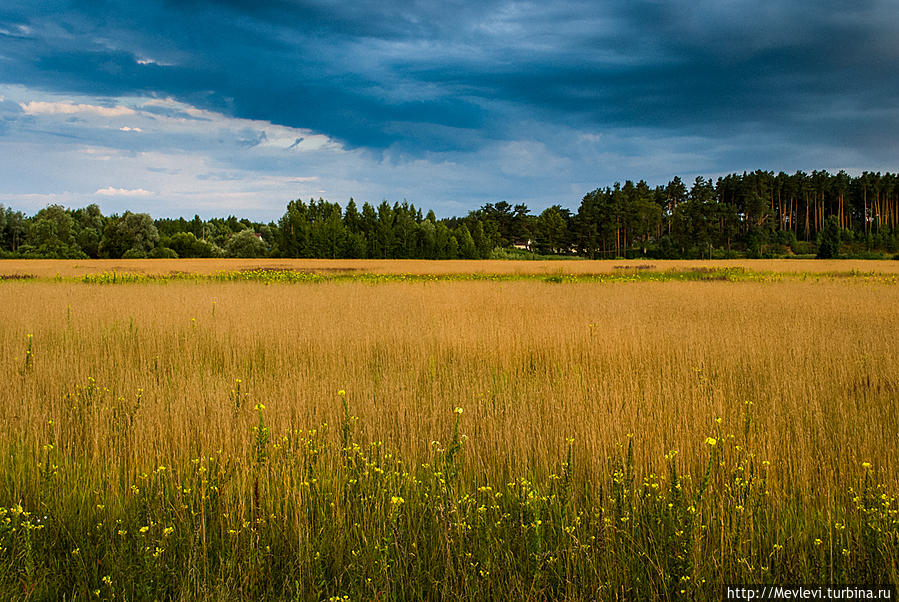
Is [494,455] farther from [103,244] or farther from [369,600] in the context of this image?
[103,244]

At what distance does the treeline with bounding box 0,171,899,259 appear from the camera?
83.5m

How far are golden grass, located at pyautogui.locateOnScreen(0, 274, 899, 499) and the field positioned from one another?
0.05 m

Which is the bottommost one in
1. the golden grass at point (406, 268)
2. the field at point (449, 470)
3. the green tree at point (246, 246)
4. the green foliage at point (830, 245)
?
the field at point (449, 470)

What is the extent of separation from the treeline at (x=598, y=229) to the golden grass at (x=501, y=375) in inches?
2931

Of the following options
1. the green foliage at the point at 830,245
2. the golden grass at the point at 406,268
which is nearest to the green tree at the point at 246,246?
the golden grass at the point at 406,268

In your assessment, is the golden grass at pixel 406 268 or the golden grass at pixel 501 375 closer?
the golden grass at pixel 501 375

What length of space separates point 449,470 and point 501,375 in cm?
429

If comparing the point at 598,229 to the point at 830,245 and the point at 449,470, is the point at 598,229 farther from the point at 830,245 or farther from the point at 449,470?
the point at 449,470

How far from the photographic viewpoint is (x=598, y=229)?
97812 millimetres

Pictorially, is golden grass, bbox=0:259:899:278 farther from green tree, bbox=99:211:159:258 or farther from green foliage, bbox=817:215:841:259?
green tree, bbox=99:211:159:258

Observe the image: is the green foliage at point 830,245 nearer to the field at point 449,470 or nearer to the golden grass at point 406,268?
the golden grass at point 406,268

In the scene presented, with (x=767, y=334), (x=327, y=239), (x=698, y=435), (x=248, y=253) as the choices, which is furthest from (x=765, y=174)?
(x=698, y=435)

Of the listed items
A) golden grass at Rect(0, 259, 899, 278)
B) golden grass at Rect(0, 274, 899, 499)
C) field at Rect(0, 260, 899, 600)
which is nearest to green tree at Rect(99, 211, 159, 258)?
golden grass at Rect(0, 259, 899, 278)

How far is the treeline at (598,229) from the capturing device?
274 ft
